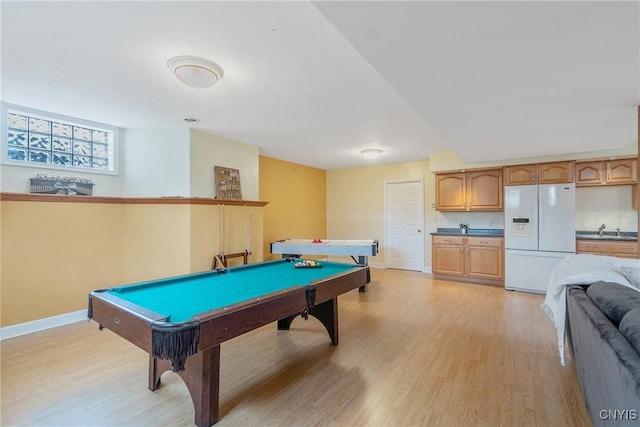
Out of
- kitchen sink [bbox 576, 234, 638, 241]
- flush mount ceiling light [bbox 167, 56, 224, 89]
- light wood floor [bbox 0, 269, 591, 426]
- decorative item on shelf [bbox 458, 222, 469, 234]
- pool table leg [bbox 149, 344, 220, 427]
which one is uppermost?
flush mount ceiling light [bbox 167, 56, 224, 89]

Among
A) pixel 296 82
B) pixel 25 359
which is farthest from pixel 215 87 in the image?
pixel 25 359

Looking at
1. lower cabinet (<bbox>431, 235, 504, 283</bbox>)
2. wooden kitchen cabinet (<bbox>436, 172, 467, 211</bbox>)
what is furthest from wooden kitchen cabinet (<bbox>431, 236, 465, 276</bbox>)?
wooden kitchen cabinet (<bbox>436, 172, 467, 211</bbox>)

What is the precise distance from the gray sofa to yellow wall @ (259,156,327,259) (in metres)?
4.83

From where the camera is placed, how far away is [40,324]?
10.5 ft

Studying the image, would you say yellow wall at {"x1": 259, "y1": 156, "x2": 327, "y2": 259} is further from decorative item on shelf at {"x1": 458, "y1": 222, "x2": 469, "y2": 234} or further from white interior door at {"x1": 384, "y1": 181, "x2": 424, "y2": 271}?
decorative item on shelf at {"x1": 458, "y1": 222, "x2": 469, "y2": 234}

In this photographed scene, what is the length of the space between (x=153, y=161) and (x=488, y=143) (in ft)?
14.6

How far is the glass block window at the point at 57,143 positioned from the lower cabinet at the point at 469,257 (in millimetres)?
5479

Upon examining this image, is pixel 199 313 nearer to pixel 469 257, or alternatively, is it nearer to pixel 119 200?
pixel 119 200

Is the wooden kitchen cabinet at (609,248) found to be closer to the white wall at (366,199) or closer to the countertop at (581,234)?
the countertop at (581,234)

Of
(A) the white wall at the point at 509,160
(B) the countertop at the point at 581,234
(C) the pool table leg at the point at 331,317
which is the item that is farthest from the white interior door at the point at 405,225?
(C) the pool table leg at the point at 331,317

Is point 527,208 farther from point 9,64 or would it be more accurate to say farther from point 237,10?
point 9,64

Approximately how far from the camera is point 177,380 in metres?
2.21

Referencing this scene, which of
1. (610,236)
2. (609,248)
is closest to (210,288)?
(609,248)

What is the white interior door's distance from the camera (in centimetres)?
630
